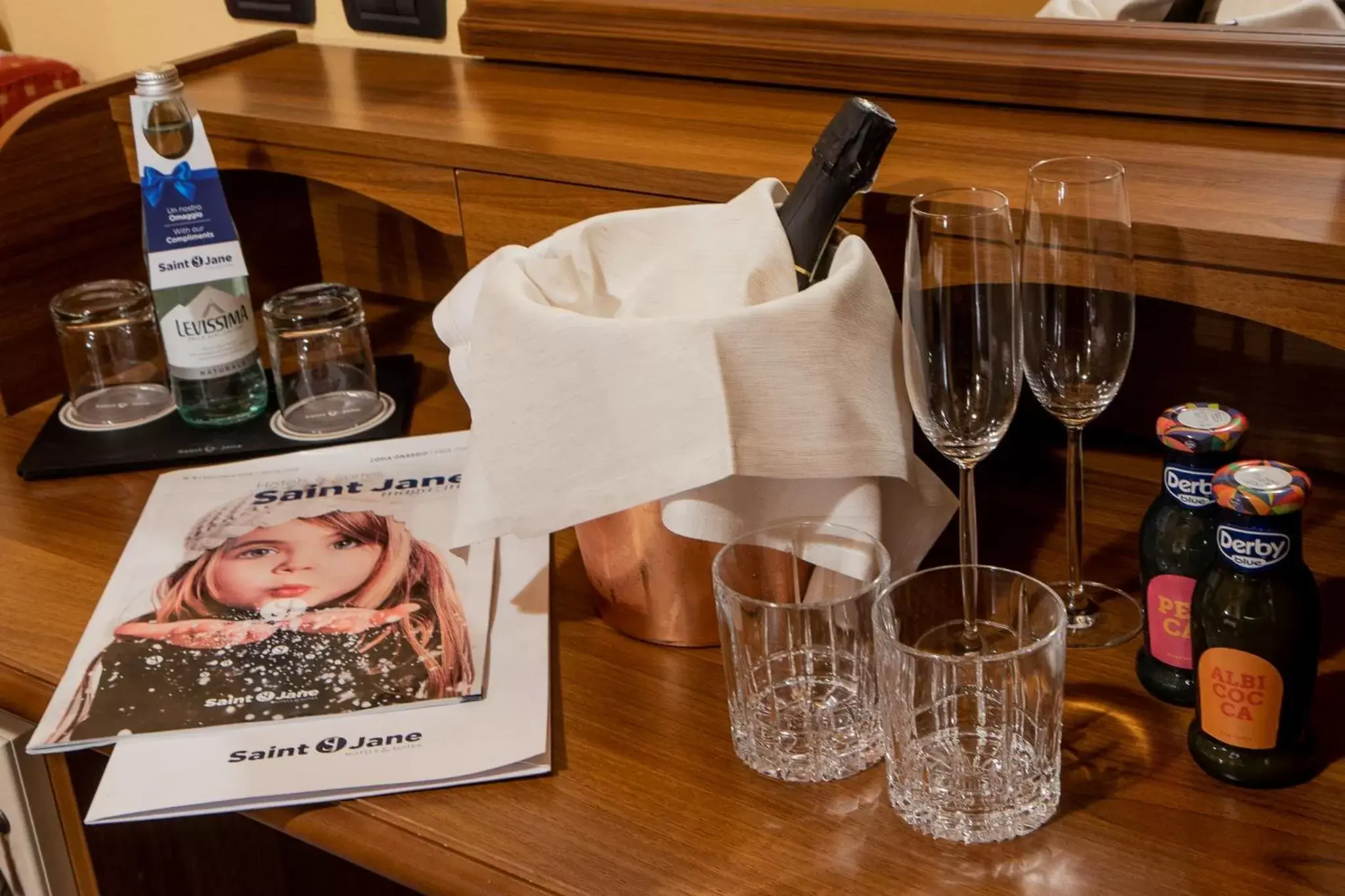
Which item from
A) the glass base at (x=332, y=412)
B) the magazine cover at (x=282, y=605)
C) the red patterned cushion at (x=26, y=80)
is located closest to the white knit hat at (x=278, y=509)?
the magazine cover at (x=282, y=605)

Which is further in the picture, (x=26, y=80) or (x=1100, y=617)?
(x=26, y=80)

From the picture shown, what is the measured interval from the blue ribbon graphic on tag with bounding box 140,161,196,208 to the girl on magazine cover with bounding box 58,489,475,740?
274 mm

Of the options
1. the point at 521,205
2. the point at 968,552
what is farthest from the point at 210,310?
the point at 968,552

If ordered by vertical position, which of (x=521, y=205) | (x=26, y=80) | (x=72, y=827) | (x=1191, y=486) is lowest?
(x=72, y=827)

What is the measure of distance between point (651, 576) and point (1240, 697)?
0.34m

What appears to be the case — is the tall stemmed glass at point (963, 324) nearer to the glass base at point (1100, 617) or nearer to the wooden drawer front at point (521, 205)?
the glass base at point (1100, 617)

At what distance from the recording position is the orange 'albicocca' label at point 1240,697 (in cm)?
68

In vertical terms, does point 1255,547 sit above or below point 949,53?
below

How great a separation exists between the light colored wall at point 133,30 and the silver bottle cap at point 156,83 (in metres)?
→ 0.35

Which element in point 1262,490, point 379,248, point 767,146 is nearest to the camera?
point 1262,490

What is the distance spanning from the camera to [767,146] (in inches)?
39.1

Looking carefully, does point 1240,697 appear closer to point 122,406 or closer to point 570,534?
point 570,534

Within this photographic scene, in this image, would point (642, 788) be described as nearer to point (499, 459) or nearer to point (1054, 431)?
point (499, 459)

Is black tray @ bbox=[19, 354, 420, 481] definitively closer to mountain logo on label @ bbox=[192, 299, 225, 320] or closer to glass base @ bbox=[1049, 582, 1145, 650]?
mountain logo on label @ bbox=[192, 299, 225, 320]
